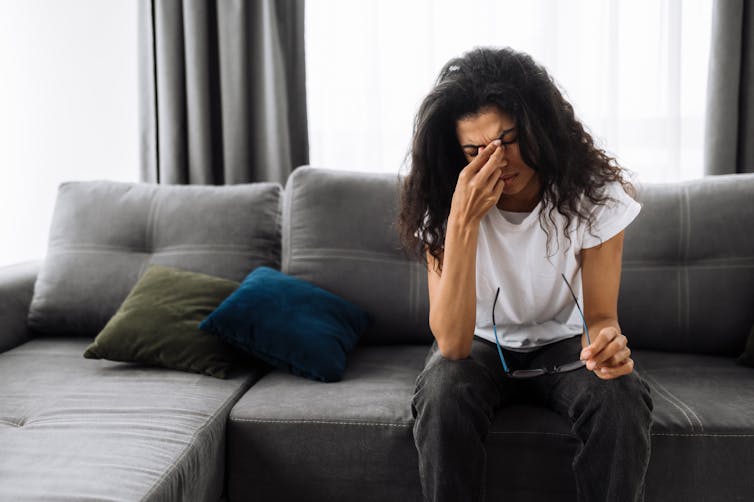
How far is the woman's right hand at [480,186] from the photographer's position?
4.38ft

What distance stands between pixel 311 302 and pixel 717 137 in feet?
5.10

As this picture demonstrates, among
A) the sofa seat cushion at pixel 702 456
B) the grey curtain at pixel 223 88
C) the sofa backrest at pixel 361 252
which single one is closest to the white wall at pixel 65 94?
the grey curtain at pixel 223 88

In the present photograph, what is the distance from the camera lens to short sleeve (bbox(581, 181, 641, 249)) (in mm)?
1382

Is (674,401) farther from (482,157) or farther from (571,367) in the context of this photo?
(482,157)

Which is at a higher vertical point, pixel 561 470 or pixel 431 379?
pixel 431 379

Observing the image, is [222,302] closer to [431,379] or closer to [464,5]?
[431,379]

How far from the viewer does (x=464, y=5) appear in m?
2.45

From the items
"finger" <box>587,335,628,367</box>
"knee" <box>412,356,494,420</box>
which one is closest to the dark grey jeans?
"knee" <box>412,356,494,420</box>

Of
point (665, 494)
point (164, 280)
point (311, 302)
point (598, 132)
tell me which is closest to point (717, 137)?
point (598, 132)

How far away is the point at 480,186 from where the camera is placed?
4.43 ft

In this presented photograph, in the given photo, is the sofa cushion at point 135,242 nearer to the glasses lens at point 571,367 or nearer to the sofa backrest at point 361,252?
the sofa backrest at point 361,252

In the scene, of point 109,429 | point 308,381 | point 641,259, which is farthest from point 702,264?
point 109,429

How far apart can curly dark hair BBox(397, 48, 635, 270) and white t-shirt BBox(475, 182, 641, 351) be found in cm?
2

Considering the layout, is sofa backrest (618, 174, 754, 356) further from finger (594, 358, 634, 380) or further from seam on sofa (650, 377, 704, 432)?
finger (594, 358, 634, 380)
